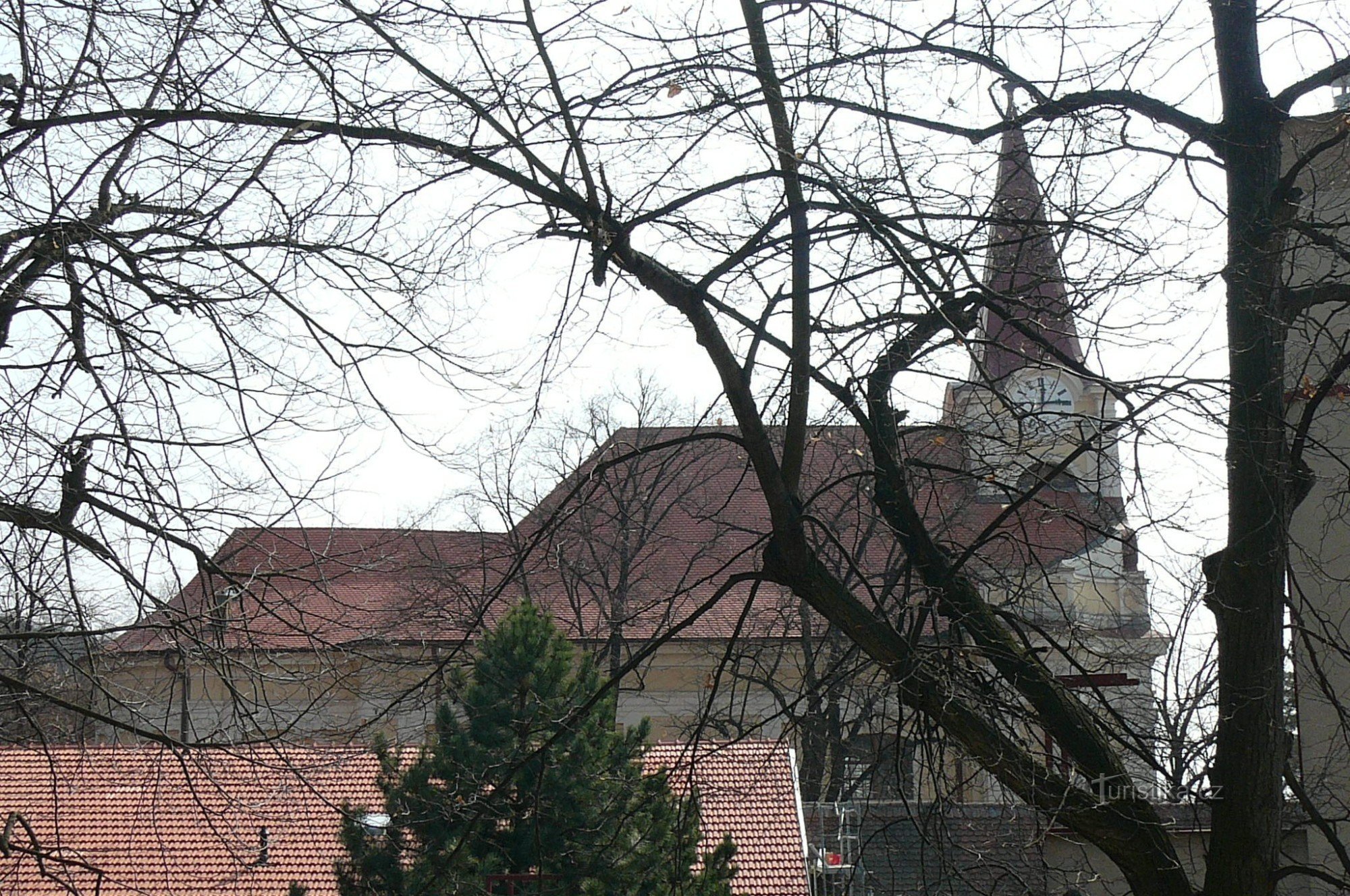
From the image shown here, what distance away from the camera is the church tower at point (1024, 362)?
5.00 metres

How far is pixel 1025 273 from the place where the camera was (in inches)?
228

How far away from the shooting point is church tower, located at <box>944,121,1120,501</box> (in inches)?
197

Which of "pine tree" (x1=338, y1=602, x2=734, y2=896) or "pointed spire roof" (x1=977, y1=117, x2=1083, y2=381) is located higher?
"pointed spire roof" (x1=977, y1=117, x2=1083, y2=381)

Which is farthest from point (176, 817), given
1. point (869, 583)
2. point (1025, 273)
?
point (1025, 273)

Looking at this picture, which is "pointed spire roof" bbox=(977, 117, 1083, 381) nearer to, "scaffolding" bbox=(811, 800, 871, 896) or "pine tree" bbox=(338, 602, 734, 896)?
"pine tree" bbox=(338, 602, 734, 896)

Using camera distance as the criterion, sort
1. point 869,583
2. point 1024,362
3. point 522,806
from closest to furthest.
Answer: point 1024,362 < point 869,583 < point 522,806

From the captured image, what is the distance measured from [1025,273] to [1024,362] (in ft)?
1.39

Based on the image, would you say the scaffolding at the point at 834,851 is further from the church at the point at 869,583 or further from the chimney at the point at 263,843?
the chimney at the point at 263,843

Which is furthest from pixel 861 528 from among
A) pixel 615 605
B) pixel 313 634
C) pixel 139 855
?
pixel 313 634

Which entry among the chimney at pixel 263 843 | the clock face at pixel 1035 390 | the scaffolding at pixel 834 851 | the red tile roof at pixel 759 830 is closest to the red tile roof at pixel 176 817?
the chimney at pixel 263 843

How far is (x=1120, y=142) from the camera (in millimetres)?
5391

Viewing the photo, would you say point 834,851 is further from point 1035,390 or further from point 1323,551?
point 1035,390

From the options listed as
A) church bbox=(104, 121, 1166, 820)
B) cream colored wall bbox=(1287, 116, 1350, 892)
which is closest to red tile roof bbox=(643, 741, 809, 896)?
cream colored wall bbox=(1287, 116, 1350, 892)

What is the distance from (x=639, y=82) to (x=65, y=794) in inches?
616
